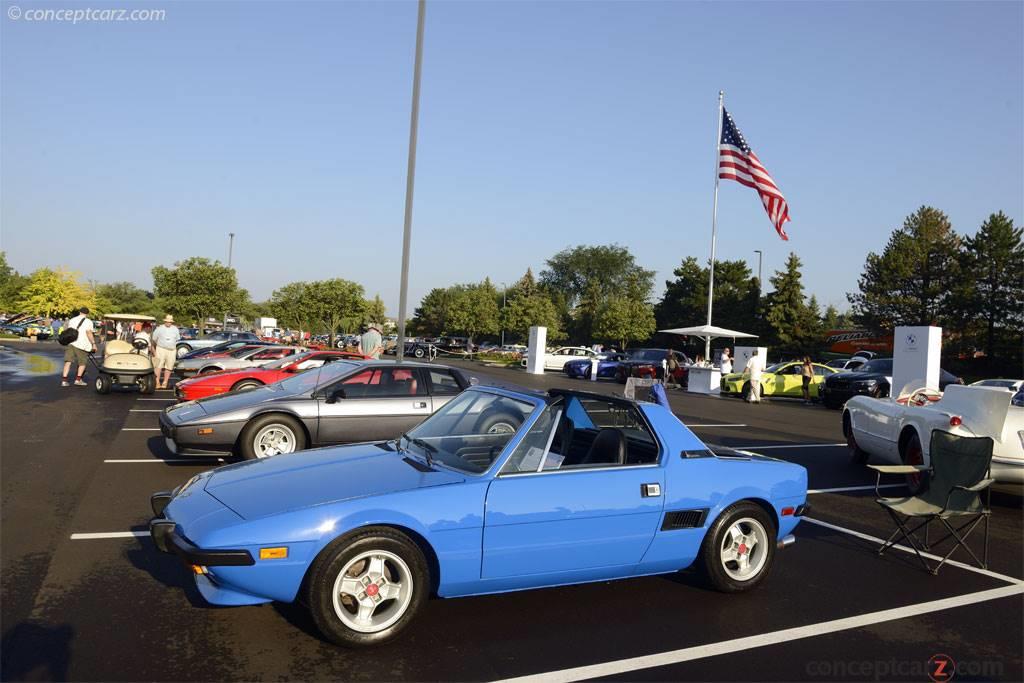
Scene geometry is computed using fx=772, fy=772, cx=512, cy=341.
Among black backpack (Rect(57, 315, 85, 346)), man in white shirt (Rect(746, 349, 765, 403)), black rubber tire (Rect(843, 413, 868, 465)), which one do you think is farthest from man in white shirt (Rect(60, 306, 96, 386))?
man in white shirt (Rect(746, 349, 765, 403))

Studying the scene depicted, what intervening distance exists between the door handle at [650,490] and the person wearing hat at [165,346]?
15625 mm

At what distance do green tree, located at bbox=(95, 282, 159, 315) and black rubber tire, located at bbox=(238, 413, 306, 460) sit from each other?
58858 millimetres

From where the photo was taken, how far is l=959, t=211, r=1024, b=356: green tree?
4925 centimetres

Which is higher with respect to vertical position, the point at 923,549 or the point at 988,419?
the point at 988,419

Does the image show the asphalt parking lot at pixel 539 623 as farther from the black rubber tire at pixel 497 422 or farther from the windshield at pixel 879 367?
the windshield at pixel 879 367

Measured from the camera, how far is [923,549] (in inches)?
260

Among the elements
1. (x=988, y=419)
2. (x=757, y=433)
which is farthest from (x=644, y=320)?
(x=988, y=419)

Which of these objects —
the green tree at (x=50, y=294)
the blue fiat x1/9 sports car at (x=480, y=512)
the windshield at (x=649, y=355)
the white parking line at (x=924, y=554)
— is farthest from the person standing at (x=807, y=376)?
the green tree at (x=50, y=294)

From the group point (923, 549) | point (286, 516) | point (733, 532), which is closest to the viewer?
point (286, 516)

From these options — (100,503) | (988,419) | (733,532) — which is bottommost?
(100,503)

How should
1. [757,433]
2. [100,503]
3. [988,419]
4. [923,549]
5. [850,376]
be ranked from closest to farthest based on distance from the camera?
[923,549], [100,503], [988,419], [757,433], [850,376]

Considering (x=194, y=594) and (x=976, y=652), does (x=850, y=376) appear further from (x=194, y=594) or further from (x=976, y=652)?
(x=194, y=594)

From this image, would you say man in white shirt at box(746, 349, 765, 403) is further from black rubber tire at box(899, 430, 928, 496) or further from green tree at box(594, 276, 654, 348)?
green tree at box(594, 276, 654, 348)

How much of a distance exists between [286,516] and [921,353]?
74.8 feet
